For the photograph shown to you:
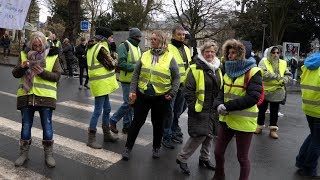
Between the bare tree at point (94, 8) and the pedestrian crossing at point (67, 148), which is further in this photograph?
the bare tree at point (94, 8)

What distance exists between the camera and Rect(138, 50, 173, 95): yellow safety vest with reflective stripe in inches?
211

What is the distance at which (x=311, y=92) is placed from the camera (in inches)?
209

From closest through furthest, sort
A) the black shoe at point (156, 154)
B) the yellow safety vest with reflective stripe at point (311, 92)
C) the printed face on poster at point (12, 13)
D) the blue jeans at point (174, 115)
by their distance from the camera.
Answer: the yellow safety vest with reflective stripe at point (311, 92), the black shoe at point (156, 154), the blue jeans at point (174, 115), the printed face on poster at point (12, 13)

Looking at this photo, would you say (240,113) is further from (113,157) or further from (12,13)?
(12,13)

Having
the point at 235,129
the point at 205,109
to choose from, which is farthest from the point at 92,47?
the point at 235,129

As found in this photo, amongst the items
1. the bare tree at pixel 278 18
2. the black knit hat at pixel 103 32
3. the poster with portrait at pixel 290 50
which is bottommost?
the black knit hat at pixel 103 32

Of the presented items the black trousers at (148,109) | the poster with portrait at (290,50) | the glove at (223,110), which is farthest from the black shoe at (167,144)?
the poster with portrait at (290,50)

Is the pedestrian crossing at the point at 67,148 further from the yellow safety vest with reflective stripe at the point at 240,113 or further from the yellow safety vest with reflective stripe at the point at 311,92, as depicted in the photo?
the yellow safety vest with reflective stripe at the point at 311,92

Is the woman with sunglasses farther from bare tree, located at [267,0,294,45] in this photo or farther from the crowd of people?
bare tree, located at [267,0,294,45]

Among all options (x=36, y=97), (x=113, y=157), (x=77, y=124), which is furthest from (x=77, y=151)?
(x=77, y=124)

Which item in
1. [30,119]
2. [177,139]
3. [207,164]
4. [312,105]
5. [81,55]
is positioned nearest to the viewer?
[30,119]

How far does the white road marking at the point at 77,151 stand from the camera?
549 cm

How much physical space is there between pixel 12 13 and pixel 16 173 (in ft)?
18.6

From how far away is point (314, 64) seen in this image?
17.0ft
